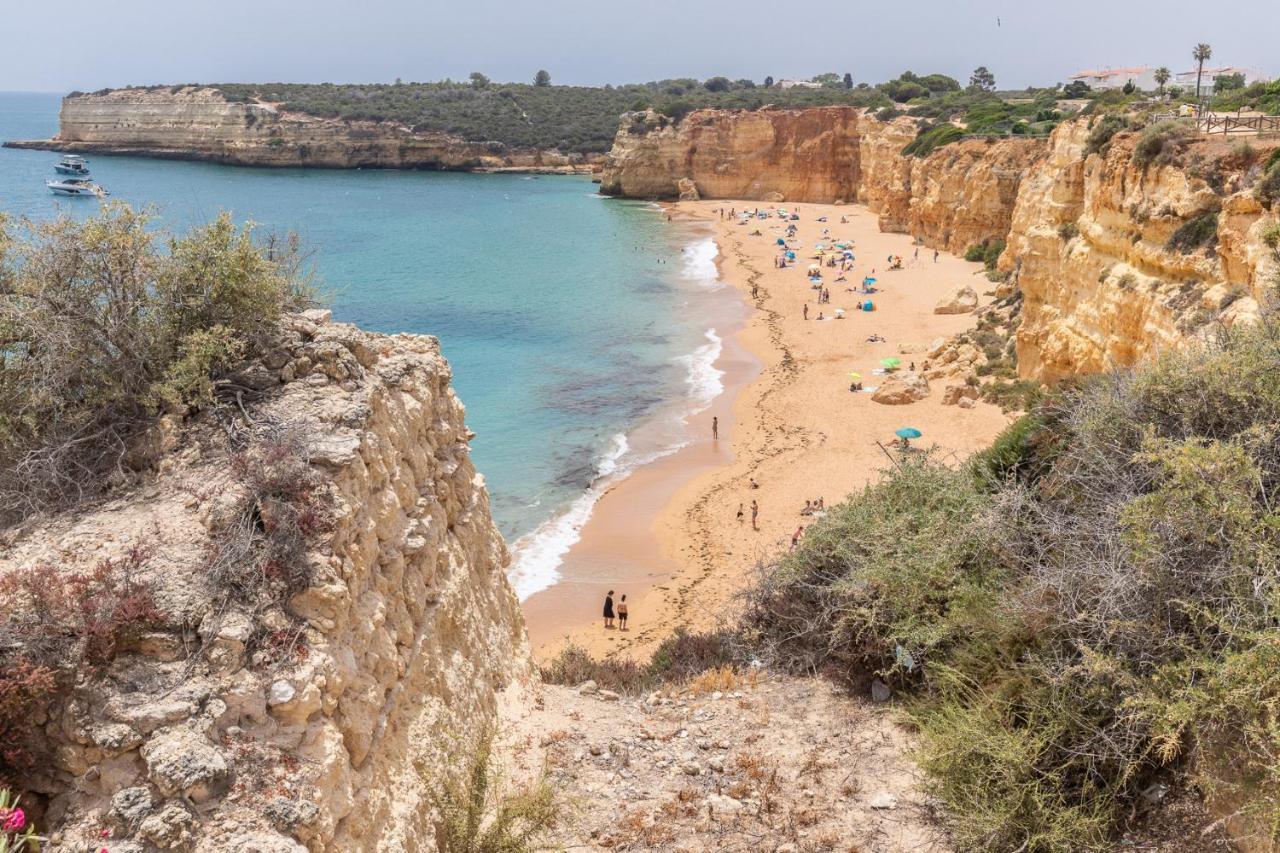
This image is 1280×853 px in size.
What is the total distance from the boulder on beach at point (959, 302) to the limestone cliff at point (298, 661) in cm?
3387

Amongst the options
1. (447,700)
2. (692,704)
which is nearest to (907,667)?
(692,704)

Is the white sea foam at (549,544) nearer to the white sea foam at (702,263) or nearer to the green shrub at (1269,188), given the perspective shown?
the green shrub at (1269,188)

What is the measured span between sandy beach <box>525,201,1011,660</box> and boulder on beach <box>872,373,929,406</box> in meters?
0.44

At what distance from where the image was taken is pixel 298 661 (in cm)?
559

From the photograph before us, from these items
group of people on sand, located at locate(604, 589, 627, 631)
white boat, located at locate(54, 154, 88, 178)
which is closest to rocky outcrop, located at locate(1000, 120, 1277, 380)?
group of people on sand, located at locate(604, 589, 627, 631)

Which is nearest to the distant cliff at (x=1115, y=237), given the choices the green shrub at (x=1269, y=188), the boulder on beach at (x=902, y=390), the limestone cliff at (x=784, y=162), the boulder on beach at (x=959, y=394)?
the green shrub at (x=1269, y=188)

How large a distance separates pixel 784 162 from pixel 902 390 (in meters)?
58.1

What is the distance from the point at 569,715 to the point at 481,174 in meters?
106

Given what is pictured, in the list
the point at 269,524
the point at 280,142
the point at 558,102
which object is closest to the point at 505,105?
the point at 558,102

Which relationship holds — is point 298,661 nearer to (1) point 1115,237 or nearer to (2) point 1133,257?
(2) point 1133,257

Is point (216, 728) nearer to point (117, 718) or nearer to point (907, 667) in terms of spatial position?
point (117, 718)

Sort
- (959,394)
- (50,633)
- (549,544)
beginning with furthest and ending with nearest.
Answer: (959,394)
(549,544)
(50,633)

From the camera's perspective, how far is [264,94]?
4665 inches

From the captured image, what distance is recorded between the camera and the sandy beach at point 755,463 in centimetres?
1841
